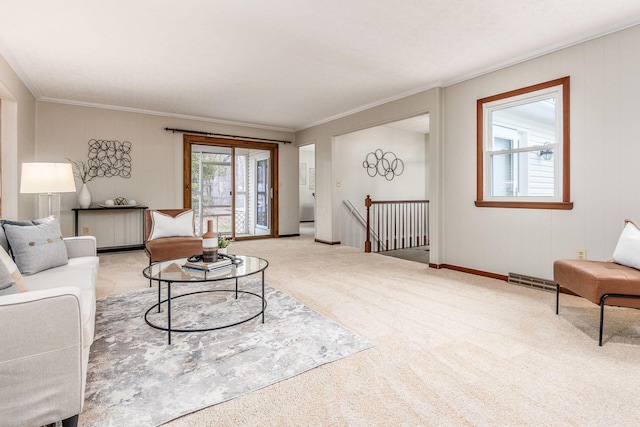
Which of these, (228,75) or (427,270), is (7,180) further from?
(427,270)

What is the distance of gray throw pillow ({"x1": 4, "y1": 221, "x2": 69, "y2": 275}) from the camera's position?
86.7 inches

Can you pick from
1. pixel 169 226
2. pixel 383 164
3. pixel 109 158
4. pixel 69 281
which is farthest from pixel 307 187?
pixel 69 281

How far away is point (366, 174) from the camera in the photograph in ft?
22.2

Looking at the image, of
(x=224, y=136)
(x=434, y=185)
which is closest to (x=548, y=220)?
(x=434, y=185)

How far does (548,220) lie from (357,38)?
8.32 ft

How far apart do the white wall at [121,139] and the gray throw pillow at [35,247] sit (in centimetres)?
311

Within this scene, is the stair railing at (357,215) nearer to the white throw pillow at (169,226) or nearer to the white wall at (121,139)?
the white wall at (121,139)

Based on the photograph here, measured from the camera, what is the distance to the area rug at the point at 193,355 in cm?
150

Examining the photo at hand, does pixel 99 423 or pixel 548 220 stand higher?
pixel 548 220

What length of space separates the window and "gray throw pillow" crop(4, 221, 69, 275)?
4052 millimetres

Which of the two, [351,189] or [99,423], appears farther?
[351,189]

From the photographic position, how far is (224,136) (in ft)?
20.9

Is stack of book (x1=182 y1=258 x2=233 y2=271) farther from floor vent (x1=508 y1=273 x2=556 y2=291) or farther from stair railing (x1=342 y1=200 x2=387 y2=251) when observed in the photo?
stair railing (x1=342 y1=200 x2=387 y2=251)

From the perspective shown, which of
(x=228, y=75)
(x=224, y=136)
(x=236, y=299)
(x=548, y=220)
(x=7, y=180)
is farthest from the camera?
(x=224, y=136)
